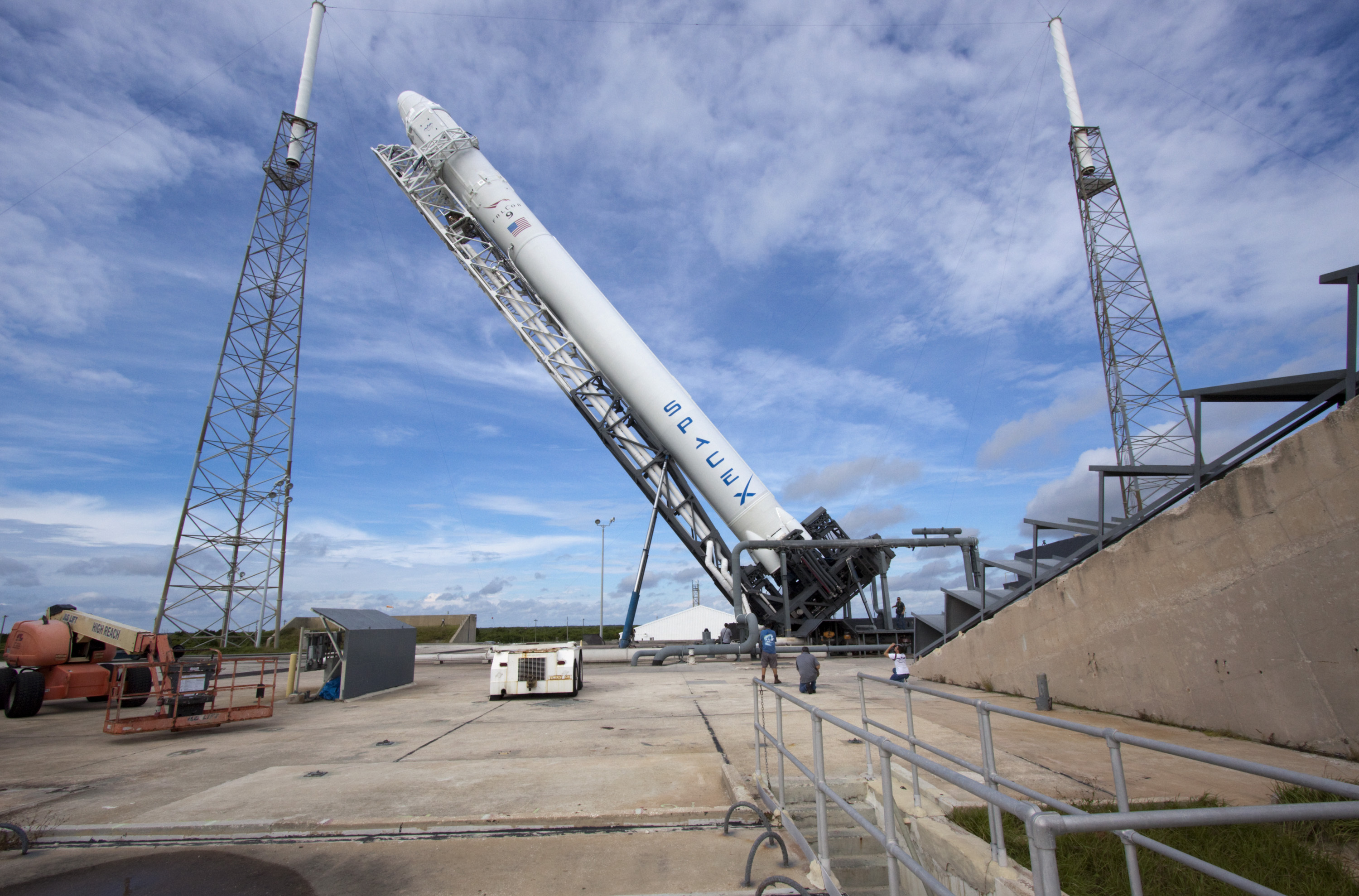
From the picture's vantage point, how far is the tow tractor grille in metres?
13.2

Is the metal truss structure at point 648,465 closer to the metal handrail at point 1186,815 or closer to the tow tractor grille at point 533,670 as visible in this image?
the tow tractor grille at point 533,670

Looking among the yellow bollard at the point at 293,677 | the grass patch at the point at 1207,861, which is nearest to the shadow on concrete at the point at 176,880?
the grass patch at the point at 1207,861

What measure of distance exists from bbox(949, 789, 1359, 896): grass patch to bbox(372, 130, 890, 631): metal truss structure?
623 inches

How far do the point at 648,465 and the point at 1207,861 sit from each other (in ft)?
58.0

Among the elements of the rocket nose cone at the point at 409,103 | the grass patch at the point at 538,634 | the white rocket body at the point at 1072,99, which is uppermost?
the white rocket body at the point at 1072,99

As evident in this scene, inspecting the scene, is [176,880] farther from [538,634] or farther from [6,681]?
[538,634]

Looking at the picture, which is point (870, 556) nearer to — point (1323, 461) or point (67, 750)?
point (1323, 461)

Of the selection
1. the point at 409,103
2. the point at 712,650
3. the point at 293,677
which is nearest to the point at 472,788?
the point at 293,677

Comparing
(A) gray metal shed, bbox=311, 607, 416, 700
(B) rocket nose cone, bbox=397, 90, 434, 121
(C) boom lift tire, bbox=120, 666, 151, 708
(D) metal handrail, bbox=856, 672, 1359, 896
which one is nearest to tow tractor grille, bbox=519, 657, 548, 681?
(A) gray metal shed, bbox=311, 607, 416, 700

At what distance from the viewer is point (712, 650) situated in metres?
20.0

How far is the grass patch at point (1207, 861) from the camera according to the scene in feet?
12.0

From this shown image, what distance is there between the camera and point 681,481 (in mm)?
20891

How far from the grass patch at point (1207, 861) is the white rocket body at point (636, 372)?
50.2 ft

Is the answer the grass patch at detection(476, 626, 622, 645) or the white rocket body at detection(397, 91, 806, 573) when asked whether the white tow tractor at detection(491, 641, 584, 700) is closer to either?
the white rocket body at detection(397, 91, 806, 573)
